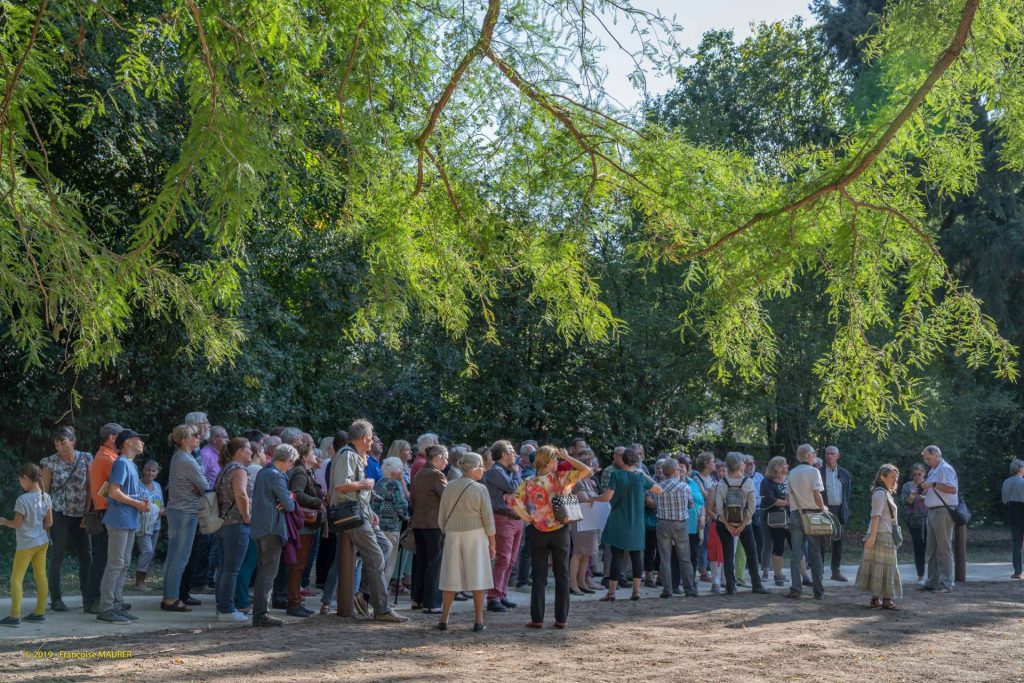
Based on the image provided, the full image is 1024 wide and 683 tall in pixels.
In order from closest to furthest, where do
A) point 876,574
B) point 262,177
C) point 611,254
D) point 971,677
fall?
point 262,177, point 971,677, point 876,574, point 611,254

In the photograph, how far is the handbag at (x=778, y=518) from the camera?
13852mm

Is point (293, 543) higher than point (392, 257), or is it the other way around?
point (392, 257)

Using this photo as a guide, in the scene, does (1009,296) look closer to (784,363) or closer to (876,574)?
(784,363)

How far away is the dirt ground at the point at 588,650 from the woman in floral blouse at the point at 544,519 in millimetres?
403

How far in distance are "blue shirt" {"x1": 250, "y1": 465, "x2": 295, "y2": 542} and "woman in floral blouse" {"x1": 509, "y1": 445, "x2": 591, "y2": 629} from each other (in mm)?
2166

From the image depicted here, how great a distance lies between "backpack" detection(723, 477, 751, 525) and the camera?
13281mm

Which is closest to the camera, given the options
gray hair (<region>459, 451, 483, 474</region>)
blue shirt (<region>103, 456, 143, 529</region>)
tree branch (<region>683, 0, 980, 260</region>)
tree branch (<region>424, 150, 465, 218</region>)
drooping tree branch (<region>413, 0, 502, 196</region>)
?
tree branch (<region>683, 0, 980, 260</region>)

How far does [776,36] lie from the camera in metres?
31.3

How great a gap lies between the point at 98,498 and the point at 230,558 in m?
1.34

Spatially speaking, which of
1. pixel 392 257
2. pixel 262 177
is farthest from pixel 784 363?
pixel 262 177

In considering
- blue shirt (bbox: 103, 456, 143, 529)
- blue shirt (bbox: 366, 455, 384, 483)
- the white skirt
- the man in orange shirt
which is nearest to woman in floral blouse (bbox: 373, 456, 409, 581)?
blue shirt (bbox: 366, 455, 384, 483)

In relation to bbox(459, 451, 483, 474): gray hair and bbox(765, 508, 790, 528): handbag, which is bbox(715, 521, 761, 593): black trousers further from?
bbox(459, 451, 483, 474): gray hair

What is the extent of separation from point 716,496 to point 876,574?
2.28 m

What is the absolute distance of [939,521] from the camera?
1393 centimetres
